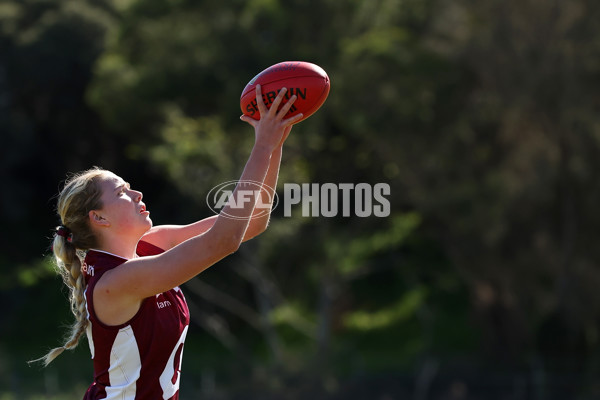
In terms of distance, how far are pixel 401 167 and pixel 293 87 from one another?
37.1 feet

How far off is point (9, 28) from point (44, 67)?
116 cm

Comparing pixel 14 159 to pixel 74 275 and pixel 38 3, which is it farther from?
pixel 74 275

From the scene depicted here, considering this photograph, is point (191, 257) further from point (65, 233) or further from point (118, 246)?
point (65, 233)

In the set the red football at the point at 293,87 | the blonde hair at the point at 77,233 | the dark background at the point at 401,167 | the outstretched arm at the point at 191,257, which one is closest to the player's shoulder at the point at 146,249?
the blonde hair at the point at 77,233

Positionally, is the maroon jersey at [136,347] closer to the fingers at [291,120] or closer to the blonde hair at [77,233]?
the blonde hair at [77,233]

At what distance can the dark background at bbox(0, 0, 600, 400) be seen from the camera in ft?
41.8

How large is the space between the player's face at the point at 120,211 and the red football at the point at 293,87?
47 cm

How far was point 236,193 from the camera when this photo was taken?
207cm

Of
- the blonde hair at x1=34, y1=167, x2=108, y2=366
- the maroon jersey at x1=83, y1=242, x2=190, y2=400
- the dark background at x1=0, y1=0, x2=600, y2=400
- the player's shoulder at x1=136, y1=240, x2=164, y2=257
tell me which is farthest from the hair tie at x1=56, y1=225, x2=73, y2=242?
the dark background at x1=0, y1=0, x2=600, y2=400

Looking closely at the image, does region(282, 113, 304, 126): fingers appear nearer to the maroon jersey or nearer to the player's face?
the player's face

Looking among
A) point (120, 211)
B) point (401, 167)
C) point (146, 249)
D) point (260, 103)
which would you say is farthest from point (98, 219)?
point (401, 167)

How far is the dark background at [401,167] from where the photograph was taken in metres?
12.7

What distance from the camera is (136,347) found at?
222 cm

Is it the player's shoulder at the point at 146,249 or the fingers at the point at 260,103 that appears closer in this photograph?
the fingers at the point at 260,103
